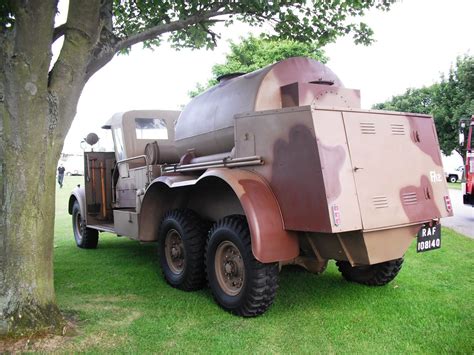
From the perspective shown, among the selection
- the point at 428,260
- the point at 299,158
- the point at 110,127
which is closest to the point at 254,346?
the point at 299,158

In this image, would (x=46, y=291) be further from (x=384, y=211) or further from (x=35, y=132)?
(x=384, y=211)

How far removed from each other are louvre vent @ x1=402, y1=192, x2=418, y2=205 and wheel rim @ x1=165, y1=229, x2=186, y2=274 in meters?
2.59

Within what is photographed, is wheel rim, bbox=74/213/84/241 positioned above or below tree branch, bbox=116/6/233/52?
below

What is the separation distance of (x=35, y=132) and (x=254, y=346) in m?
2.50

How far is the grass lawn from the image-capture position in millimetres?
3846

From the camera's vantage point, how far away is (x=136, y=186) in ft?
24.3

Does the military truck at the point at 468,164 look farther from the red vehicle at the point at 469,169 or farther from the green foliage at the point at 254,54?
the green foliage at the point at 254,54

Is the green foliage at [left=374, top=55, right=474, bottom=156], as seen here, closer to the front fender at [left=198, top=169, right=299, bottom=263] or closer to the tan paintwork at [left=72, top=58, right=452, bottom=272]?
the tan paintwork at [left=72, top=58, right=452, bottom=272]

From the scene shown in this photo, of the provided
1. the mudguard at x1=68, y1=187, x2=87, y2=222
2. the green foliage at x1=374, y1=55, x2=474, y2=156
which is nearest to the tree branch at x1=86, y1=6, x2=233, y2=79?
the mudguard at x1=68, y1=187, x2=87, y2=222

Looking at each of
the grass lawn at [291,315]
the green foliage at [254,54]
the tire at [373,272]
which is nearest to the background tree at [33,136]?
the grass lawn at [291,315]

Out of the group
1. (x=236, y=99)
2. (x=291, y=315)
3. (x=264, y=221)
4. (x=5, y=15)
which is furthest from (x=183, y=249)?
(x=5, y=15)

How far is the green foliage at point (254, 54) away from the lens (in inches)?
756

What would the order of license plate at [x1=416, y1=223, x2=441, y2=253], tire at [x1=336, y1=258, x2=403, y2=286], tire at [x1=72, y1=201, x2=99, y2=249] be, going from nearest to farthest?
license plate at [x1=416, y1=223, x2=441, y2=253]
tire at [x1=336, y1=258, x2=403, y2=286]
tire at [x1=72, y1=201, x2=99, y2=249]

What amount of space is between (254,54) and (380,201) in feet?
59.1
